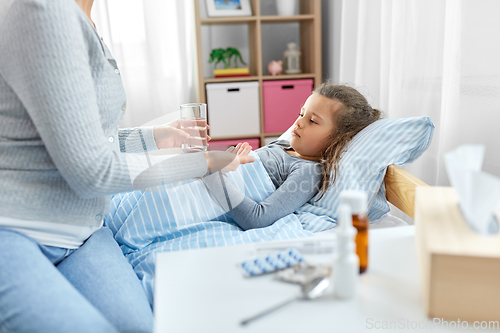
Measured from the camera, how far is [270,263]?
25.4 inches

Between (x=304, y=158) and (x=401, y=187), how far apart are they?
0.40 meters

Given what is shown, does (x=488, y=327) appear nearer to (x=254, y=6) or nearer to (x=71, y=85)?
(x=71, y=85)

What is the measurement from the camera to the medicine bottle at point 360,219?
1.93 ft

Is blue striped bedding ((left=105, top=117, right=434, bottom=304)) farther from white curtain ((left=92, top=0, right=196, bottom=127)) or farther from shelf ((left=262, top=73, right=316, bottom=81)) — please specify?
white curtain ((left=92, top=0, right=196, bottom=127))

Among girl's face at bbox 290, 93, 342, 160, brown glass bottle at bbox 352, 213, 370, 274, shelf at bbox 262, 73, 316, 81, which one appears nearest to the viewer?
brown glass bottle at bbox 352, 213, 370, 274

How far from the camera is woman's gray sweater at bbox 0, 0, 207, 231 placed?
0.73 meters

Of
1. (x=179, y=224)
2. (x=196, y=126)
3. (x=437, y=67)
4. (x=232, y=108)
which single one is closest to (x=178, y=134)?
(x=196, y=126)

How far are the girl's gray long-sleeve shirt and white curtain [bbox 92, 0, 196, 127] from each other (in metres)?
1.66

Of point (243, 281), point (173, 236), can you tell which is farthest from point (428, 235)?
point (173, 236)

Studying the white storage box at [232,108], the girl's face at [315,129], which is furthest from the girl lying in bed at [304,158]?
the white storage box at [232,108]

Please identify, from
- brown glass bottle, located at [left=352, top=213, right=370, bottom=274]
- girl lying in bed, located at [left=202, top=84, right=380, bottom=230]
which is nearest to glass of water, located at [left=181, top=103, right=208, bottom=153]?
girl lying in bed, located at [left=202, top=84, right=380, bottom=230]

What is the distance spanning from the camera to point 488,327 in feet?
1.72

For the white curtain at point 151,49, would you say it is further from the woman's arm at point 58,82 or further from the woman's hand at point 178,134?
the woman's arm at point 58,82

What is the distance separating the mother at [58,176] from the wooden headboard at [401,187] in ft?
1.83
